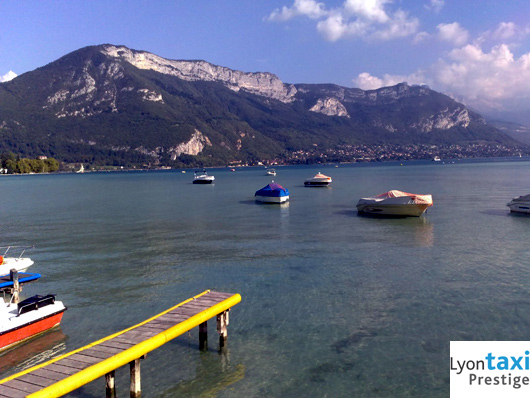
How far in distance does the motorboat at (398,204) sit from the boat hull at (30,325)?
136 feet

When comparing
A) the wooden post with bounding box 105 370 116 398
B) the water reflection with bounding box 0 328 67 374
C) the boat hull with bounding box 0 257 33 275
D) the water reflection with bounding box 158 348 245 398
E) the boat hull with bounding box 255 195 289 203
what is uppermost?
the boat hull with bounding box 255 195 289 203

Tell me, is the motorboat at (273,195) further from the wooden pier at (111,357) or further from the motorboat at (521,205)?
the wooden pier at (111,357)

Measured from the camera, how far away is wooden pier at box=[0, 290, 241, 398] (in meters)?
11.6

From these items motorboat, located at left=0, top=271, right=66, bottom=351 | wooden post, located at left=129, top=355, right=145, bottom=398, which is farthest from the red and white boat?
wooden post, located at left=129, top=355, right=145, bottom=398

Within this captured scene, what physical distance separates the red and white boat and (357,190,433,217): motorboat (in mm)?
41403

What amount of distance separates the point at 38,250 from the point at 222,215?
26.0m

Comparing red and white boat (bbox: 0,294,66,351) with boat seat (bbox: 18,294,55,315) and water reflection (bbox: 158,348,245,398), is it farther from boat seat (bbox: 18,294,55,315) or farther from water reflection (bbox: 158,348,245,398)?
water reflection (bbox: 158,348,245,398)

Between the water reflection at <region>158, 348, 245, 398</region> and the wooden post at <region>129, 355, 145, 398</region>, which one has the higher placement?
the wooden post at <region>129, 355, 145, 398</region>

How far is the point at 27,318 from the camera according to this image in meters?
17.7

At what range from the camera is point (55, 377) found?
39.3 feet

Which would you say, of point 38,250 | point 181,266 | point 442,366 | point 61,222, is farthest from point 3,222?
point 442,366

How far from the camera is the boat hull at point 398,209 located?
51.4 m

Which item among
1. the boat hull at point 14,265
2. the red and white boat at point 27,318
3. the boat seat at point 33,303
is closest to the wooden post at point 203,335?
the red and white boat at point 27,318

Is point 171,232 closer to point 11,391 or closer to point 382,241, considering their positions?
point 382,241
